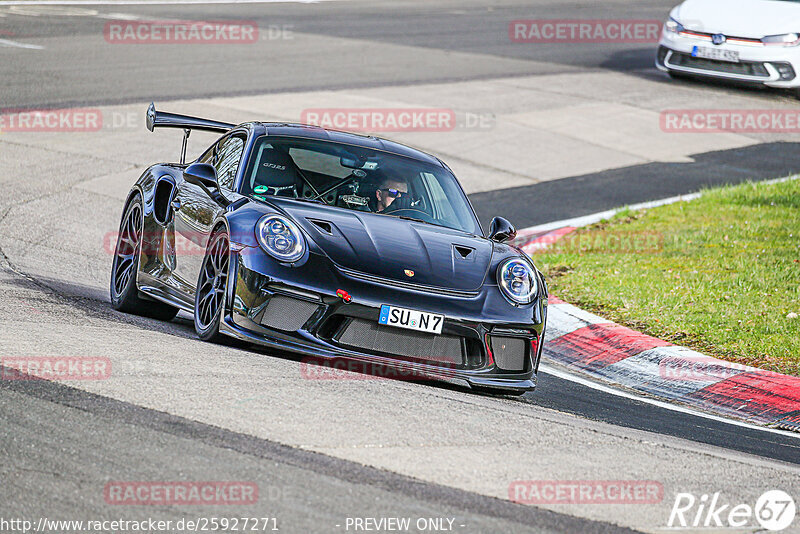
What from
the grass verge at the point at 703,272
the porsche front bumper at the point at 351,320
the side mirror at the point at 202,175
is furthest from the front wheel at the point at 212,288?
the grass verge at the point at 703,272

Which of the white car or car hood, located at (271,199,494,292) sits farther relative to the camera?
the white car

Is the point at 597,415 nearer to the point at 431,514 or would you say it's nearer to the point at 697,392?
the point at 697,392

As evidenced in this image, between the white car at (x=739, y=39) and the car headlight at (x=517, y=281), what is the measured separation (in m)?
13.5

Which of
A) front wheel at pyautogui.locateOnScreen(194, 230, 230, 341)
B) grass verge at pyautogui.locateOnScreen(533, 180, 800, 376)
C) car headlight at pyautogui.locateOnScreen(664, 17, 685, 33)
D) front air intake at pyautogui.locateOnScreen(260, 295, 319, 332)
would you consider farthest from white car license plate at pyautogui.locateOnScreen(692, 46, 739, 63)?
front air intake at pyautogui.locateOnScreen(260, 295, 319, 332)

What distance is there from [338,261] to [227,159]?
1888 mm

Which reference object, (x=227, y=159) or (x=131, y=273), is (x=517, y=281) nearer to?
(x=227, y=159)

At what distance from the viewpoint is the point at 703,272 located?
1038 centimetres

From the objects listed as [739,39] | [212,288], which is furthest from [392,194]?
[739,39]

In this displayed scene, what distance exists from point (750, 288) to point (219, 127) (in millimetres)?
4457

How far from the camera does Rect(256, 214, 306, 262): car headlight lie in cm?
644

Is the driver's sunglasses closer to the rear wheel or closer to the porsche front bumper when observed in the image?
the porsche front bumper

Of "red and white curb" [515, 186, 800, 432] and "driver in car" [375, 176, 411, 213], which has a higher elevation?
"driver in car" [375, 176, 411, 213]

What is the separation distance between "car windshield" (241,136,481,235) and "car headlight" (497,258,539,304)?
0.74m

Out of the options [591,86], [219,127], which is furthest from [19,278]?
[591,86]
